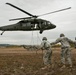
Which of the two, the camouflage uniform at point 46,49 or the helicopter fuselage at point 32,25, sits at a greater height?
the helicopter fuselage at point 32,25

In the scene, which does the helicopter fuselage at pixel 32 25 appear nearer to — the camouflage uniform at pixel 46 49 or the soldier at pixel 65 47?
the camouflage uniform at pixel 46 49

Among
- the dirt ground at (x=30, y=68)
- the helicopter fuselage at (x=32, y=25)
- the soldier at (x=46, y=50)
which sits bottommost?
the dirt ground at (x=30, y=68)

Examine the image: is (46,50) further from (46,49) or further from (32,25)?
(32,25)

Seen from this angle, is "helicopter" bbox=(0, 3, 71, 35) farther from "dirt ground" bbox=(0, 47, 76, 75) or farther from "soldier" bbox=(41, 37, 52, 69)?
"soldier" bbox=(41, 37, 52, 69)

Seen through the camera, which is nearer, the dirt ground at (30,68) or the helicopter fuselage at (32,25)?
the dirt ground at (30,68)

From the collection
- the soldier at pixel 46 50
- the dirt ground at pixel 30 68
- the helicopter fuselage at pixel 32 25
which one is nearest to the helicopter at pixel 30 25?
the helicopter fuselage at pixel 32 25

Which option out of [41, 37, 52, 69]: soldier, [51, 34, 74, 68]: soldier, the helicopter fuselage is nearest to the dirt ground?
[41, 37, 52, 69]: soldier

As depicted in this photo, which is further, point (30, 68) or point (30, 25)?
point (30, 25)

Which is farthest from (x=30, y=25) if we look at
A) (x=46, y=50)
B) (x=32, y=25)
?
(x=46, y=50)

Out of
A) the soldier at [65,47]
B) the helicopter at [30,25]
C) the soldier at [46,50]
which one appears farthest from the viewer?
the helicopter at [30,25]

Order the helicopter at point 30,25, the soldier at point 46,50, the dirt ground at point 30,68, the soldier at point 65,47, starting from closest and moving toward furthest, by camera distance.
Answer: the dirt ground at point 30,68
the soldier at point 65,47
the soldier at point 46,50
the helicopter at point 30,25

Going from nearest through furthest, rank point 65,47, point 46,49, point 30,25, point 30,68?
point 30,68 → point 65,47 → point 46,49 → point 30,25

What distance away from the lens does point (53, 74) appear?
14.1 meters

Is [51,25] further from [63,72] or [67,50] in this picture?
[63,72]
